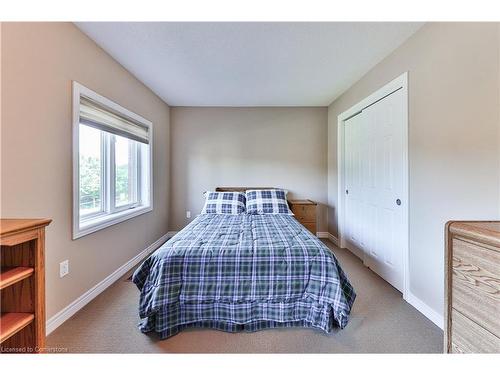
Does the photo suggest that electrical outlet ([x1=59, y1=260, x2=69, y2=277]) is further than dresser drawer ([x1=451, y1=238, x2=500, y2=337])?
Yes

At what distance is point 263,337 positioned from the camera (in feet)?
4.81

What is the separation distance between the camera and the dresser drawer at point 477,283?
2.69 feet

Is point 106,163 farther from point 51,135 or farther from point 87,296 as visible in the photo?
point 87,296

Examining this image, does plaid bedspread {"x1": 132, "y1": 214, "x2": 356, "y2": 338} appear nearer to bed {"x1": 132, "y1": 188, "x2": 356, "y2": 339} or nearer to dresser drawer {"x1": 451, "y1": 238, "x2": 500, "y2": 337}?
bed {"x1": 132, "y1": 188, "x2": 356, "y2": 339}

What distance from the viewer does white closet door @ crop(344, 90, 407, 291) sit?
2.05m

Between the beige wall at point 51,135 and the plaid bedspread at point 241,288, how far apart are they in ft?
2.16

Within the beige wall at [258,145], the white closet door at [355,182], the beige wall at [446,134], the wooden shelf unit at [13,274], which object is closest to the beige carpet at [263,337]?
the beige wall at [446,134]

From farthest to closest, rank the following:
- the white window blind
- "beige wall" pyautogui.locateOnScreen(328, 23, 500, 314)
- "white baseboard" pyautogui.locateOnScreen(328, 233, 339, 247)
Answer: "white baseboard" pyautogui.locateOnScreen(328, 233, 339, 247) < the white window blind < "beige wall" pyautogui.locateOnScreen(328, 23, 500, 314)

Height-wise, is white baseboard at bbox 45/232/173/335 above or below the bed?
below

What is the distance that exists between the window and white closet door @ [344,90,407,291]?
2.77 meters

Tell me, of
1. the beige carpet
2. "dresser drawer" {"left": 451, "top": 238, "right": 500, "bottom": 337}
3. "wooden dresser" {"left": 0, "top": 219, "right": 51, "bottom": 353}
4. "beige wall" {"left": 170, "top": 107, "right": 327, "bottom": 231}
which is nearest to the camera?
"dresser drawer" {"left": 451, "top": 238, "right": 500, "bottom": 337}

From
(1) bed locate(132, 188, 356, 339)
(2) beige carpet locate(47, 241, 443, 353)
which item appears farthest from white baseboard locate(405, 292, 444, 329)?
(1) bed locate(132, 188, 356, 339)
